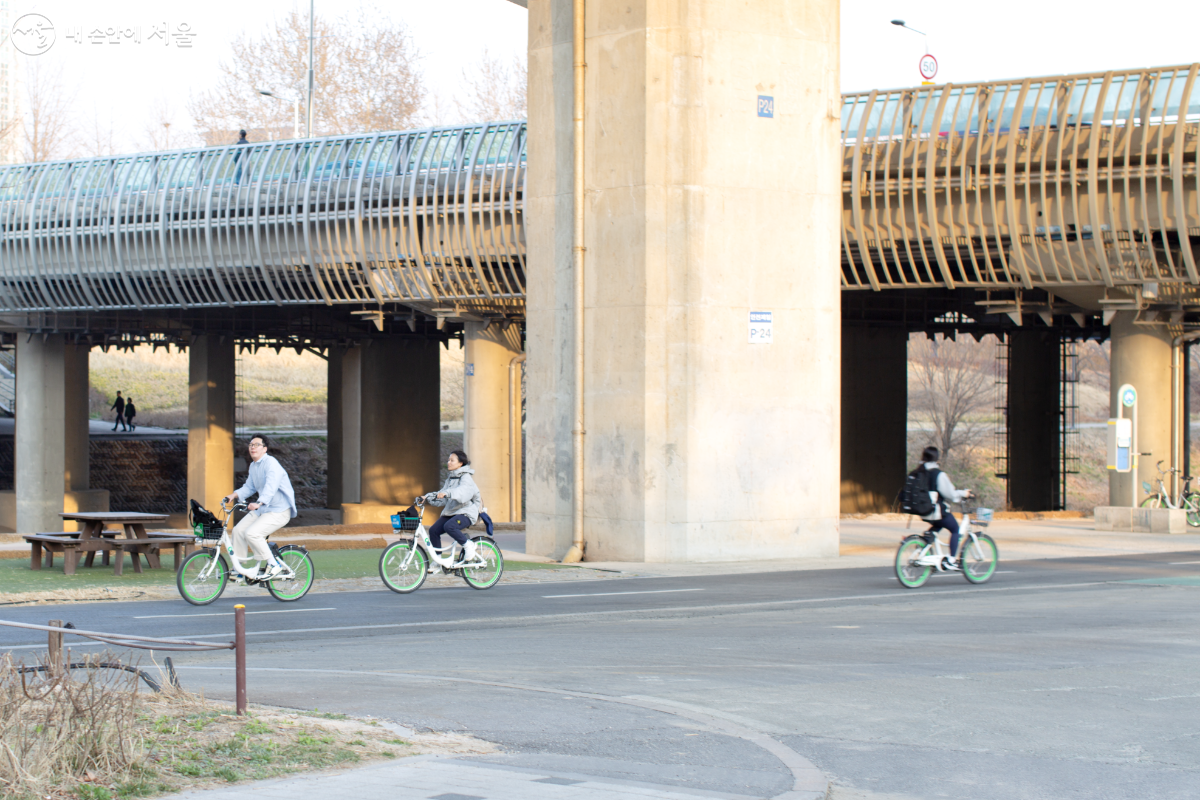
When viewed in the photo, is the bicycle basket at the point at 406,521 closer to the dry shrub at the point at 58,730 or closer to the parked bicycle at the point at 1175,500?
the dry shrub at the point at 58,730

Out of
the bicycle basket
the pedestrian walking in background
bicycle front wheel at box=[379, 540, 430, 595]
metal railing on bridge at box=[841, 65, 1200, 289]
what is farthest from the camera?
the pedestrian walking in background

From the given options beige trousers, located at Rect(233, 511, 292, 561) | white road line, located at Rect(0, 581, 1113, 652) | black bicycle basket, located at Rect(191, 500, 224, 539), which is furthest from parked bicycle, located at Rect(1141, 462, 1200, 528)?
black bicycle basket, located at Rect(191, 500, 224, 539)

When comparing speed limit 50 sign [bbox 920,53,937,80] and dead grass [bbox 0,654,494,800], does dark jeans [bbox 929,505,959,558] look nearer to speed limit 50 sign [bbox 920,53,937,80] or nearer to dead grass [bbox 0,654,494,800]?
dead grass [bbox 0,654,494,800]

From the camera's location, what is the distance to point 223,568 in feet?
49.9

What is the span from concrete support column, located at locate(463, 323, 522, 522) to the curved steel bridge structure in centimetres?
120

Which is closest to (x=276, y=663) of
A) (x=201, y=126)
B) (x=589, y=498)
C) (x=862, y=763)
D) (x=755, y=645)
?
(x=755, y=645)

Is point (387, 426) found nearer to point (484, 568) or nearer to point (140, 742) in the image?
point (484, 568)

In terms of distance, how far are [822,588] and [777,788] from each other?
10.6 m

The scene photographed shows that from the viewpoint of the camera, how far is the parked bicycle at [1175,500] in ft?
96.1

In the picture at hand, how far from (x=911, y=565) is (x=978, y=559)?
1.05 meters

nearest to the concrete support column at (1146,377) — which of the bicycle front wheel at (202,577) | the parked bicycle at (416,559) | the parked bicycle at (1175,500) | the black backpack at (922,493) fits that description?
the parked bicycle at (1175,500)

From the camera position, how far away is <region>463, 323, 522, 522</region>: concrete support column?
1569 inches

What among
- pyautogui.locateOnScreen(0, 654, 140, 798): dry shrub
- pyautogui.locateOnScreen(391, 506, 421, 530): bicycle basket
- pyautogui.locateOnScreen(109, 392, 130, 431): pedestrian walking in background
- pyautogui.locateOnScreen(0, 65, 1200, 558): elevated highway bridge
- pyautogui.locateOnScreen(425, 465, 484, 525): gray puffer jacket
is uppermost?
pyautogui.locateOnScreen(0, 65, 1200, 558): elevated highway bridge

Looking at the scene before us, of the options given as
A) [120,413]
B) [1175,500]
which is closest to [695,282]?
[1175,500]
